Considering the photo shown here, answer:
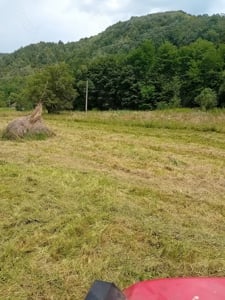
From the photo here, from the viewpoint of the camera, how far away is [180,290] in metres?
1.90

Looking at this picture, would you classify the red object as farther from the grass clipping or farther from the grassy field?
the grass clipping

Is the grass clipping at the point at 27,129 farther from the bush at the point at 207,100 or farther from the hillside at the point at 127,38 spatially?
the hillside at the point at 127,38

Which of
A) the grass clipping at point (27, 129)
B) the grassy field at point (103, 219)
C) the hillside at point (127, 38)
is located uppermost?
the hillside at point (127, 38)

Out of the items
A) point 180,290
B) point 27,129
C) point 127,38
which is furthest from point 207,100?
A: point 127,38

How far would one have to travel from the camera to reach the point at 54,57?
107625 millimetres

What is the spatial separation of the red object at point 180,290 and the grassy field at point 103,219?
124cm

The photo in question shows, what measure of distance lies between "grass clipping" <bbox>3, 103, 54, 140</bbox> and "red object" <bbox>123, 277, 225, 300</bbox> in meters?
9.71

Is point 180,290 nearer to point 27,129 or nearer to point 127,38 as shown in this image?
point 27,129

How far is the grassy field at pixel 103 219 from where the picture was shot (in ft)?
11.2

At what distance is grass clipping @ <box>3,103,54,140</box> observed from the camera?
11.4 meters

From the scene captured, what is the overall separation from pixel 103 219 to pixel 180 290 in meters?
2.74

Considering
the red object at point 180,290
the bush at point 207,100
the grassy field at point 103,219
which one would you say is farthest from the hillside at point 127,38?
the red object at point 180,290

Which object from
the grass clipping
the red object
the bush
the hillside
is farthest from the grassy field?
the hillside

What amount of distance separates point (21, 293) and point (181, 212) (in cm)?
263
